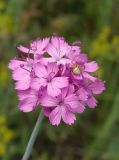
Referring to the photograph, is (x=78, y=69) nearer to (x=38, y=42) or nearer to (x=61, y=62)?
(x=61, y=62)

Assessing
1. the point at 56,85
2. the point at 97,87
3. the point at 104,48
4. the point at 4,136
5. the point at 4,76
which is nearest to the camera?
the point at 56,85

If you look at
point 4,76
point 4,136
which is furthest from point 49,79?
point 4,76

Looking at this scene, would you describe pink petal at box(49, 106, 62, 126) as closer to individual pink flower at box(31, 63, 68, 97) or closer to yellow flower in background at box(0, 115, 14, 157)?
individual pink flower at box(31, 63, 68, 97)

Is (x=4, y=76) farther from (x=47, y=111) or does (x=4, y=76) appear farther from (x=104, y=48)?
(x=47, y=111)

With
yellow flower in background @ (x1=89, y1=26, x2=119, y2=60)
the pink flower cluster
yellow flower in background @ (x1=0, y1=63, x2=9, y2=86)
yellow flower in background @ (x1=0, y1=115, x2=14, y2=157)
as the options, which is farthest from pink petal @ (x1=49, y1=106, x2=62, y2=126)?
yellow flower in background @ (x1=89, y1=26, x2=119, y2=60)

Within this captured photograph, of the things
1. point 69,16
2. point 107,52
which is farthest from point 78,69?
point 69,16

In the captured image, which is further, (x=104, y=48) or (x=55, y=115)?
(x=104, y=48)
